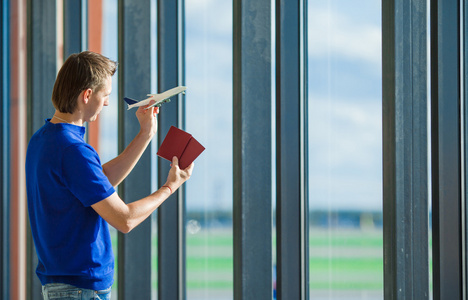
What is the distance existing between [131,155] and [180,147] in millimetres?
206

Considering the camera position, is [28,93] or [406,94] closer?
[406,94]

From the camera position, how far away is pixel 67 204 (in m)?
1.21

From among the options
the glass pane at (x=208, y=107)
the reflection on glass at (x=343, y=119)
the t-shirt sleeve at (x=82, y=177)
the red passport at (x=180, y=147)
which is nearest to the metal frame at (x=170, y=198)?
the glass pane at (x=208, y=107)

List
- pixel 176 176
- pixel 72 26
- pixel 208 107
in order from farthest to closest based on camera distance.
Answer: pixel 72 26 → pixel 208 107 → pixel 176 176

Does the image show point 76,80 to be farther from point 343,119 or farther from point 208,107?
point 343,119

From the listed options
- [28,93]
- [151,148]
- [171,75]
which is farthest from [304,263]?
[28,93]

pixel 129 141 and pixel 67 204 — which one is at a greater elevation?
pixel 129 141

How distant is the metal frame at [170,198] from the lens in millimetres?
2256

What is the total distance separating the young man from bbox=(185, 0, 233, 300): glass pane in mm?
1018

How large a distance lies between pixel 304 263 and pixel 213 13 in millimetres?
1324

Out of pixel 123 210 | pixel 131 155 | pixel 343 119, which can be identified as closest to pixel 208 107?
pixel 343 119

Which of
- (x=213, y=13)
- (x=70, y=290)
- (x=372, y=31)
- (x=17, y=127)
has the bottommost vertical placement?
(x=70, y=290)

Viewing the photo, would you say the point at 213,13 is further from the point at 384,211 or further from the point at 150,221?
the point at 384,211

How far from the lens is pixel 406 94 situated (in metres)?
1.98
